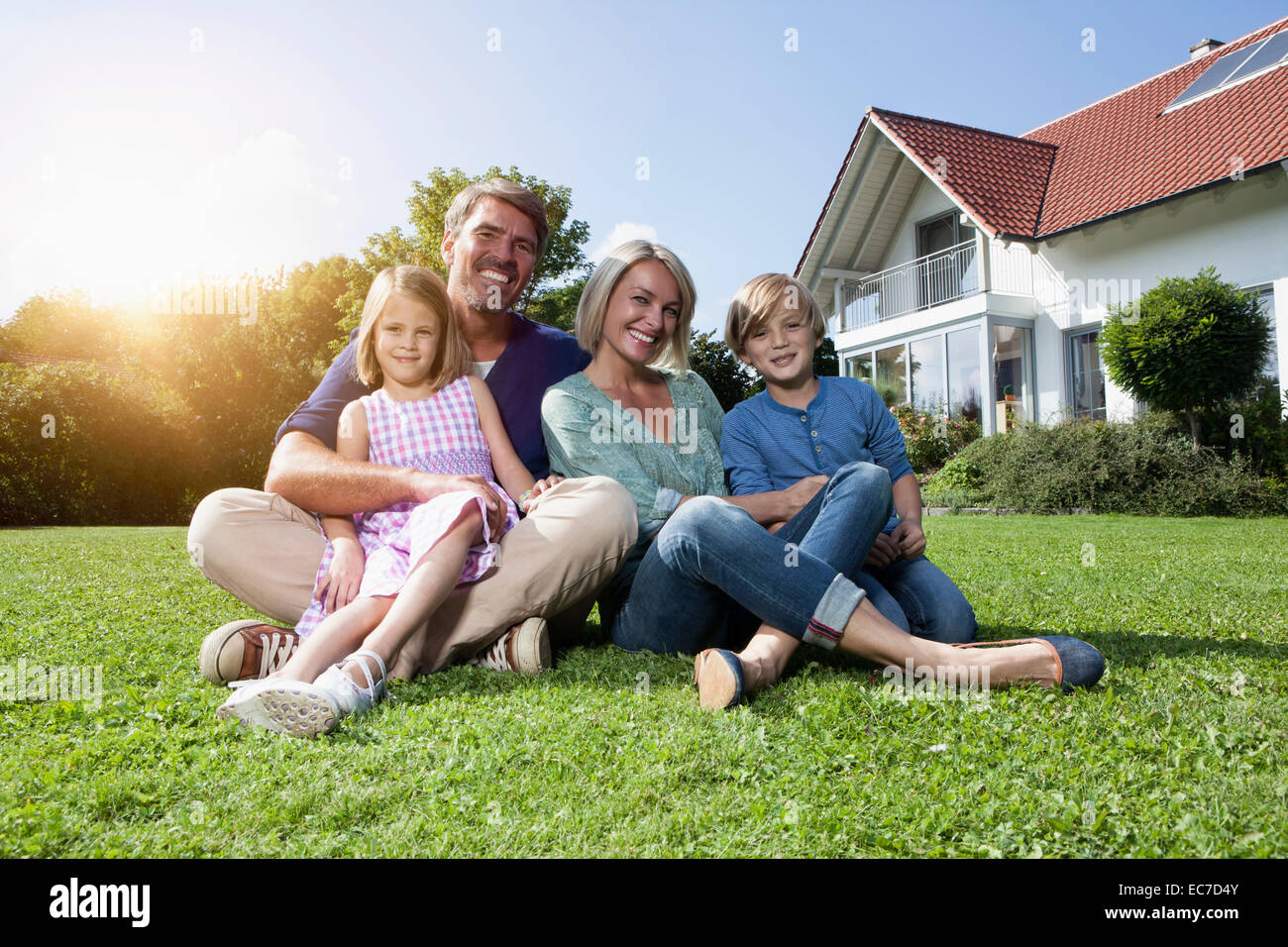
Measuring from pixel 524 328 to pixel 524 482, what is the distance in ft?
2.54

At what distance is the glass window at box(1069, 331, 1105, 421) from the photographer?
14.3m

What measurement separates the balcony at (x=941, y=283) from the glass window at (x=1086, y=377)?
101 cm

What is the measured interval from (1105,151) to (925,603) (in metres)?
16.4

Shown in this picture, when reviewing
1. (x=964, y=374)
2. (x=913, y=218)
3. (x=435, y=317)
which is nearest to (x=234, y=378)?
(x=913, y=218)

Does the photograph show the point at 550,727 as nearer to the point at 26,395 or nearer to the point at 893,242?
the point at 26,395

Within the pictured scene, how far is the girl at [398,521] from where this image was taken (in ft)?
7.07

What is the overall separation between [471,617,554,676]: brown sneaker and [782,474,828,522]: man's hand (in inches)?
34.1

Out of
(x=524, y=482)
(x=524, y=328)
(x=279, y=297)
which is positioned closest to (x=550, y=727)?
(x=524, y=482)

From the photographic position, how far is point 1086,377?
1455 cm

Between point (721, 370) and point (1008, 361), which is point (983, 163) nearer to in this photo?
point (1008, 361)

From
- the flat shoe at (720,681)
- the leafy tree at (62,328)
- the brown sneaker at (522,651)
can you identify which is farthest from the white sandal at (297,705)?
the leafy tree at (62,328)

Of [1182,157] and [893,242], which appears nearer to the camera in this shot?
[1182,157]

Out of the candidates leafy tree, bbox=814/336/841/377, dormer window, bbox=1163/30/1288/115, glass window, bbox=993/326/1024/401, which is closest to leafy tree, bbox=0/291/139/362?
leafy tree, bbox=814/336/841/377
